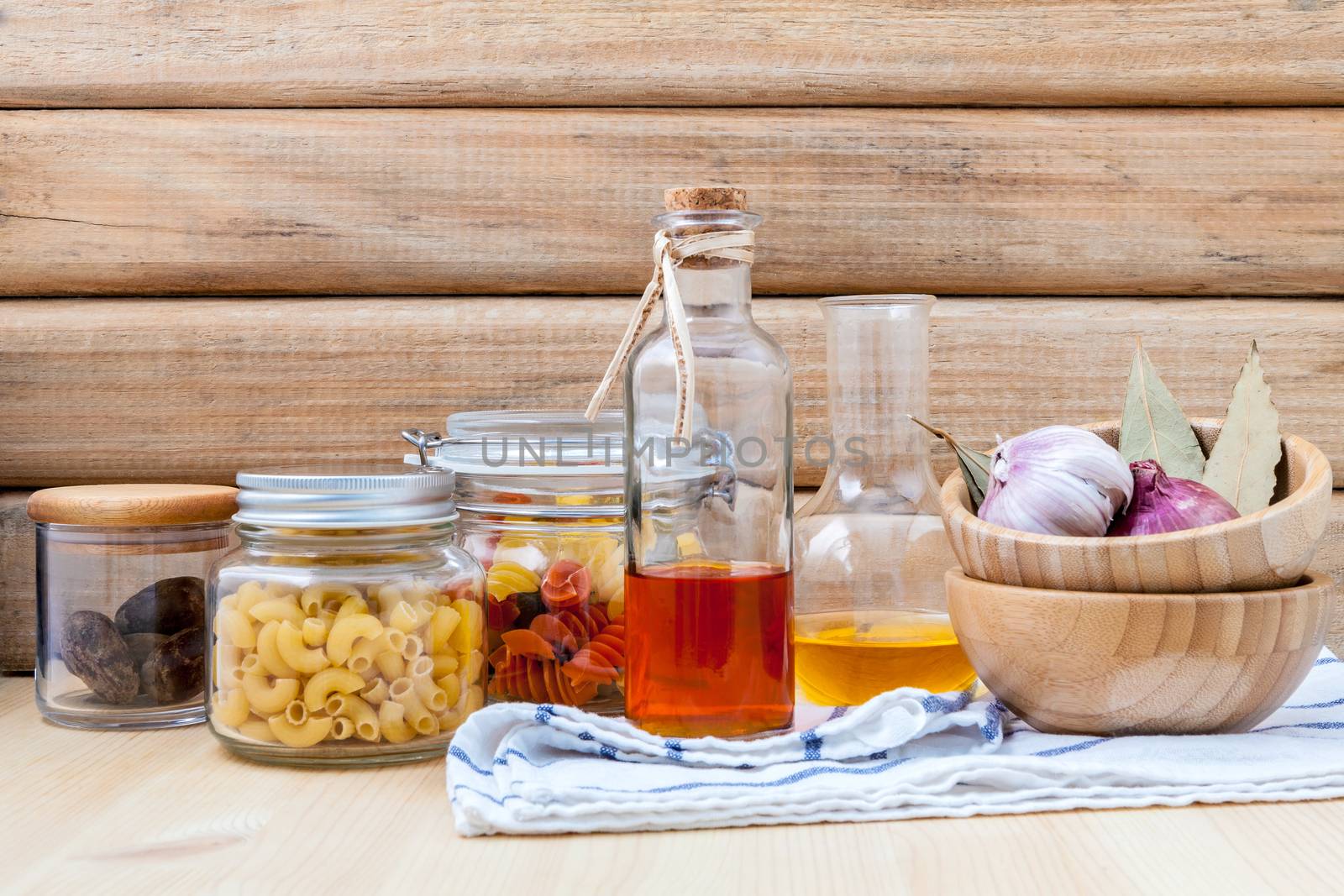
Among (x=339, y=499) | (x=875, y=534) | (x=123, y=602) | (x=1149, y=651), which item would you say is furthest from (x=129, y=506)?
(x=1149, y=651)

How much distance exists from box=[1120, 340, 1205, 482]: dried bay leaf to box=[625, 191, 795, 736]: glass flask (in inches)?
8.8

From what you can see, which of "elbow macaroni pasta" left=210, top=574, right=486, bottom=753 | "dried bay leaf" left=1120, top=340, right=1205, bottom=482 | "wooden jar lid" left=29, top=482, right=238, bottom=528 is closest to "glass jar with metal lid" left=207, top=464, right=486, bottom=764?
"elbow macaroni pasta" left=210, top=574, right=486, bottom=753

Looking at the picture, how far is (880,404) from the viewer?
778 mm

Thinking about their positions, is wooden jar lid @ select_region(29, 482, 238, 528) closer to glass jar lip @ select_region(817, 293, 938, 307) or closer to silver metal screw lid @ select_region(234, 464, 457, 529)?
silver metal screw lid @ select_region(234, 464, 457, 529)

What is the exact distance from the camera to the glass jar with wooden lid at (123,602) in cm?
77

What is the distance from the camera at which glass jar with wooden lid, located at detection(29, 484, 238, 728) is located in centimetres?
77

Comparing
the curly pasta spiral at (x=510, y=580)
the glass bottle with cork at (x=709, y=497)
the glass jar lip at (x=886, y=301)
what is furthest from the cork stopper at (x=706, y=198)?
the curly pasta spiral at (x=510, y=580)

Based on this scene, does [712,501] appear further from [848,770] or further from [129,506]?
[129,506]

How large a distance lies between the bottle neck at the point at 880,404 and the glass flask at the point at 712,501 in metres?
0.09

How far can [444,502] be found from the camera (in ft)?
2.31

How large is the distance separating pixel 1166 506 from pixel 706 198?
308 mm

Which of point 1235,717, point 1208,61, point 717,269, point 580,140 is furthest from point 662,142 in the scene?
→ point 1235,717

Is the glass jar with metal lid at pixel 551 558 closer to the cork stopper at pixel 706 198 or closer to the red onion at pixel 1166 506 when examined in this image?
the cork stopper at pixel 706 198

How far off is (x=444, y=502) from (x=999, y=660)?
331 mm
